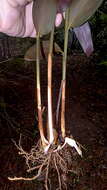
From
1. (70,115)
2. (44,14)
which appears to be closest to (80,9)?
(44,14)

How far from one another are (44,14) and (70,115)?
3.50 ft

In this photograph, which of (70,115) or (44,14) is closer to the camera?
(44,14)

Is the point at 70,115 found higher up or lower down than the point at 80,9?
lower down

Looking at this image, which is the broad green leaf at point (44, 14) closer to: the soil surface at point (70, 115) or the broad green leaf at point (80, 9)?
the broad green leaf at point (80, 9)

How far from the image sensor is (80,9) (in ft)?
1.24

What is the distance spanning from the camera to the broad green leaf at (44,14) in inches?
14.1

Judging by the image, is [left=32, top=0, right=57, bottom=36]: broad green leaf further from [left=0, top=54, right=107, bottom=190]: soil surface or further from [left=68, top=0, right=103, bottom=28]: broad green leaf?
[left=0, top=54, right=107, bottom=190]: soil surface

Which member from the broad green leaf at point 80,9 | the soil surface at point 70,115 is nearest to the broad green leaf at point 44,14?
the broad green leaf at point 80,9

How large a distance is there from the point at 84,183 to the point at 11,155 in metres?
0.31

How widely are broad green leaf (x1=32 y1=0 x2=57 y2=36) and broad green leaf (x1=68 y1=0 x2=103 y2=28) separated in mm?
29

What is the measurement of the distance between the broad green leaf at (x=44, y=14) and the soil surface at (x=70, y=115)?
56 centimetres

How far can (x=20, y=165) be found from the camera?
3.53ft

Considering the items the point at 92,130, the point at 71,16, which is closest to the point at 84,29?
the point at 71,16

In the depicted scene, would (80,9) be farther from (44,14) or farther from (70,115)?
(70,115)
